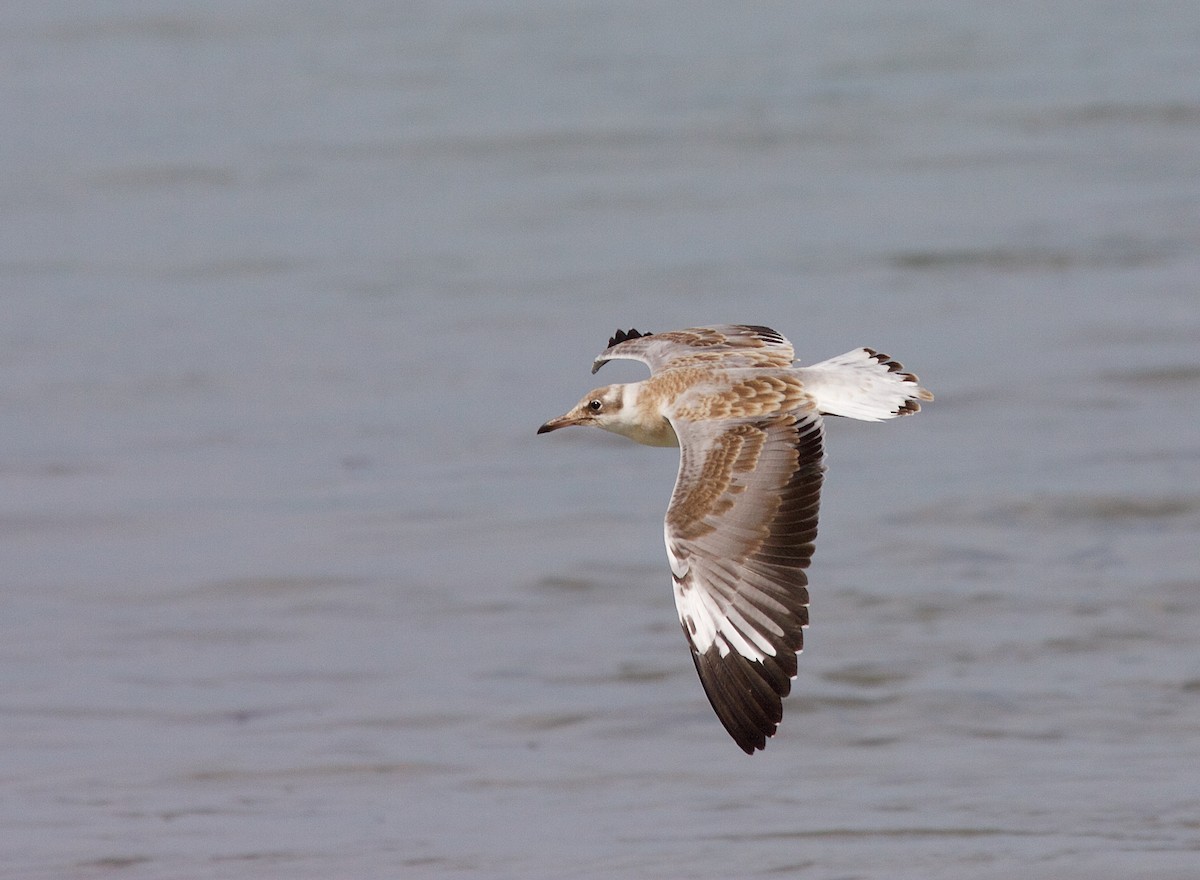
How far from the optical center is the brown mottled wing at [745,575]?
258 inches

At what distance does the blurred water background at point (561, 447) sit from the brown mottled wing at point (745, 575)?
4.21ft

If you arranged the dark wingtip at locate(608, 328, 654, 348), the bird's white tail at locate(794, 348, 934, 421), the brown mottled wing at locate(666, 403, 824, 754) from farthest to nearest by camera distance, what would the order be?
1. the dark wingtip at locate(608, 328, 654, 348)
2. the bird's white tail at locate(794, 348, 934, 421)
3. the brown mottled wing at locate(666, 403, 824, 754)

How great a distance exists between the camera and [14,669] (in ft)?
31.7

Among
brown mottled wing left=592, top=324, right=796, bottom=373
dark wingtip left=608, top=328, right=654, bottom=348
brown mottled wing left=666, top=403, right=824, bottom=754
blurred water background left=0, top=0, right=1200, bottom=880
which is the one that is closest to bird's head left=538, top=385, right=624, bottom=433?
brown mottled wing left=592, top=324, right=796, bottom=373

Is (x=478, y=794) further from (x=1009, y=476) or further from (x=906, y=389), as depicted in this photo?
(x=1009, y=476)

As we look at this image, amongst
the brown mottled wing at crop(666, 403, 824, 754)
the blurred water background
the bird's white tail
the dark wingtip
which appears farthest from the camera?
the dark wingtip

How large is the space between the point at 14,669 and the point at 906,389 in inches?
173

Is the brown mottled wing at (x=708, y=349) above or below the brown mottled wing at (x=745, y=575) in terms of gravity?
above

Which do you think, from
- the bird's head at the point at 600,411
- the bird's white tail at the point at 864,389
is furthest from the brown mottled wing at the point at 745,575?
the bird's head at the point at 600,411

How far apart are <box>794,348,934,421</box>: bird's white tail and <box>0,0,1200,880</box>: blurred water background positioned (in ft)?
5.30

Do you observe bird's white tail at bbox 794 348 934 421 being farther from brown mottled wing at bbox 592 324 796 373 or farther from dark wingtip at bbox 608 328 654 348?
dark wingtip at bbox 608 328 654 348

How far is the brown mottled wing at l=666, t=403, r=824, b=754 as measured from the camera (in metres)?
6.56

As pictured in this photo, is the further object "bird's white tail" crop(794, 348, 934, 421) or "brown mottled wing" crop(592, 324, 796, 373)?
"brown mottled wing" crop(592, 324, 796, 373)

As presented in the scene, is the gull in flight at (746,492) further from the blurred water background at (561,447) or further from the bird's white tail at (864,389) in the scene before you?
the blurred water background at (561,447)
